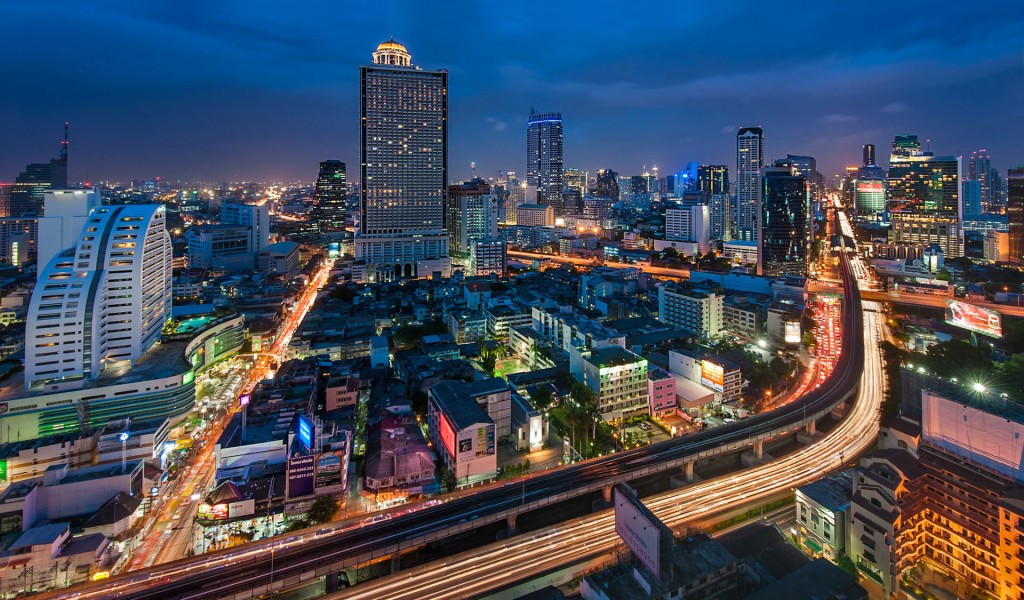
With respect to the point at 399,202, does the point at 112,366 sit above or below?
below

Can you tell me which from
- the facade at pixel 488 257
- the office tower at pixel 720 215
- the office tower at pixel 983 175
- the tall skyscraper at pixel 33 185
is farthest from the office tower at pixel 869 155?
the tall skyscraper at pixel 33 185

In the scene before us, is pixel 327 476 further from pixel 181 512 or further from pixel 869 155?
pixel 869 155

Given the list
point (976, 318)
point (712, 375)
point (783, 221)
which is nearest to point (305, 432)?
point (712, 375)

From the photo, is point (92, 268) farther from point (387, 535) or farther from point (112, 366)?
point (387, 535)

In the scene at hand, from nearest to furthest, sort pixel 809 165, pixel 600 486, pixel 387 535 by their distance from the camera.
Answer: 1. pixel 387 535
2. pixel 600 486
3. pixel 809 165

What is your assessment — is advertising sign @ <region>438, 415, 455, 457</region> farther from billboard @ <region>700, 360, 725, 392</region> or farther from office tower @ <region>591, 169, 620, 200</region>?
office tower @ <region>591, 169, 620, 200</region>

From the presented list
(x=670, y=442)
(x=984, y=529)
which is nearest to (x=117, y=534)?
(x=670, y=442)
